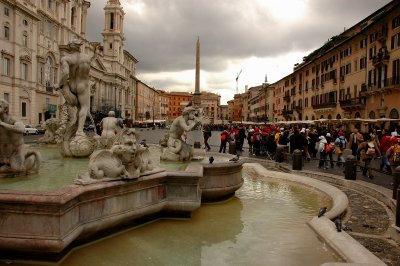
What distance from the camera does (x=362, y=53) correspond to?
37844 millimetres

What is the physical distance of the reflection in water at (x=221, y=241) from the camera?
455cm

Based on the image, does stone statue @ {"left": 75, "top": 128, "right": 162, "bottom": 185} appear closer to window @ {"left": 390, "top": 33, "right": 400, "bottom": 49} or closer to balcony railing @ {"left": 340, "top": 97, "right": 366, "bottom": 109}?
window @ {"left": 390, "top": 33, "right": 400, "bottom": 49}

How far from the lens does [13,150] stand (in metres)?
5.66

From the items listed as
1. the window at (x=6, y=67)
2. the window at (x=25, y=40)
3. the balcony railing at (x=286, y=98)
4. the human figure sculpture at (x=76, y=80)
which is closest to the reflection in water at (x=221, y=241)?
the human figure sculpture at (x=76, y=80)

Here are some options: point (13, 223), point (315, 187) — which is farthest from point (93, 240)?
point (315, 187)

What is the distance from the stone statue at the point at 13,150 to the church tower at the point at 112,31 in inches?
3418

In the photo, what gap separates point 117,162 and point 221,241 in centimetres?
189

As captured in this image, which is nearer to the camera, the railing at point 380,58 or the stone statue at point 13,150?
the stone statue at point 13,150

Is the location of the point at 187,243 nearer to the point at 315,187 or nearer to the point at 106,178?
the point at 106,178

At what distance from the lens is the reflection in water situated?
14.9 feet

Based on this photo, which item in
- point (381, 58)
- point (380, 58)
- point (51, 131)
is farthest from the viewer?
point (380, 58)

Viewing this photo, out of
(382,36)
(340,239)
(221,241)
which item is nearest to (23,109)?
(382,36)

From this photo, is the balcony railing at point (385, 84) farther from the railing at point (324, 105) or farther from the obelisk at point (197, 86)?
the obelisk at point (197, 86)

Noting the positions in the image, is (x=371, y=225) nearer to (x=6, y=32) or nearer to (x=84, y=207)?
(x=84, y=207)
